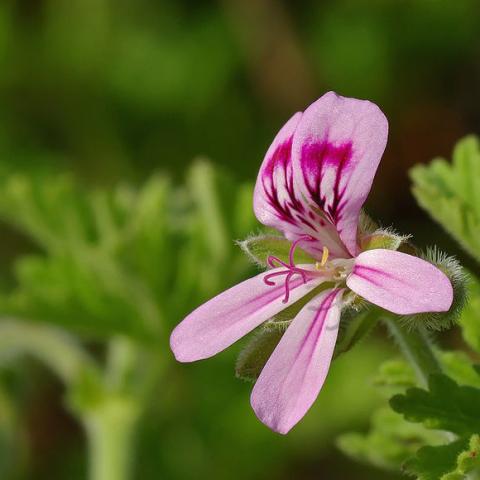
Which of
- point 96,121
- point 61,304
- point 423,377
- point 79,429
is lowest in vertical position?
point 423,377

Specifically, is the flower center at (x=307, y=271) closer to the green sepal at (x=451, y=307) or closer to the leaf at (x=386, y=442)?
the green sepal at (x=451, y=307)

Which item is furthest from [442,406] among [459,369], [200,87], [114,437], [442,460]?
[200,87]

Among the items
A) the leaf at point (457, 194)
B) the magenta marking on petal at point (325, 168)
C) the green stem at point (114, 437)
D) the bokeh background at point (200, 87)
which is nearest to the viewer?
the magenta marking on petal at point (325, 168)

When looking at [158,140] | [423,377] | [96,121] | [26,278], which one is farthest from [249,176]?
[423,377]

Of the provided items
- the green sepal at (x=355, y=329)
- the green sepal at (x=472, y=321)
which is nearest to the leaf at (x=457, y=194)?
the green sepal at (x=472, y=321)

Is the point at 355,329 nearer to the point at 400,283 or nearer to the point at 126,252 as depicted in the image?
the point at 400,283

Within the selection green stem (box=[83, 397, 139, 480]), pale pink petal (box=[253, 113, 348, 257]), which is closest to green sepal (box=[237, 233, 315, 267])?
pale pink petal (box=[253, 113, 348, 257])

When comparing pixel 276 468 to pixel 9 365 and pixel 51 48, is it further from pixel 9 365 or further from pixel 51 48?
pixel 51 48
